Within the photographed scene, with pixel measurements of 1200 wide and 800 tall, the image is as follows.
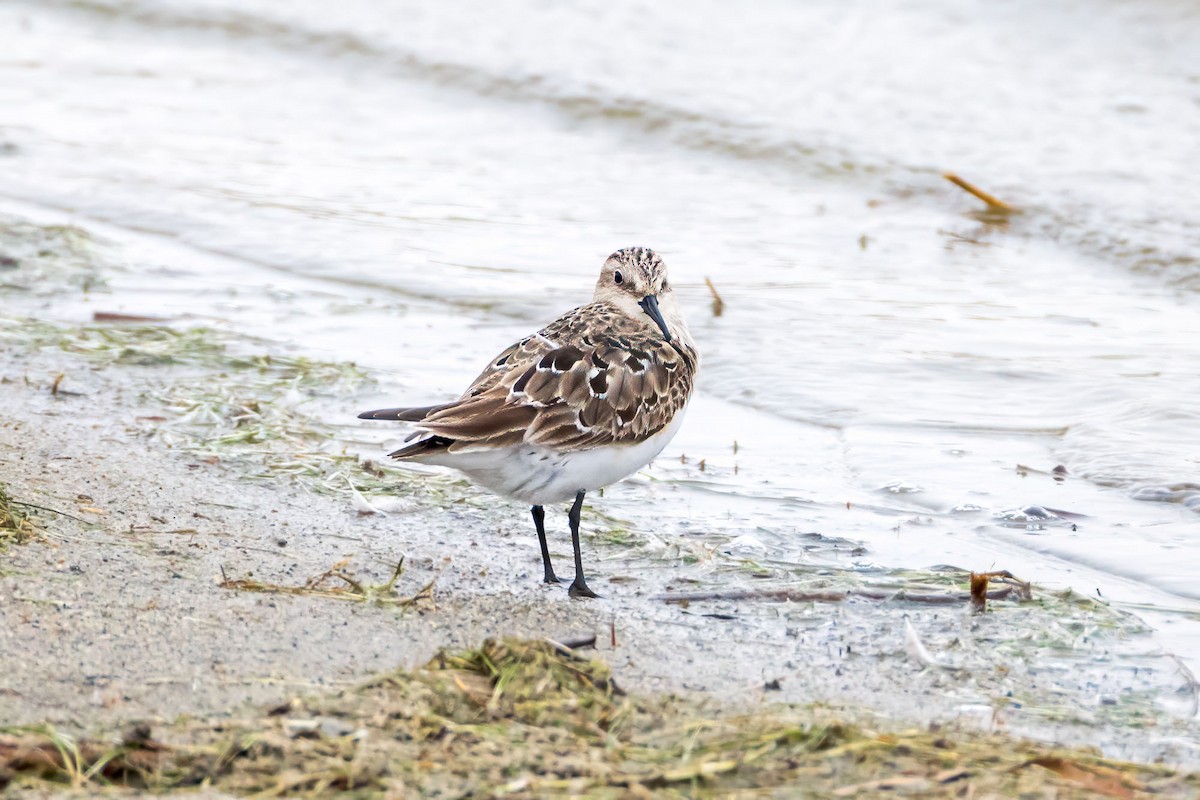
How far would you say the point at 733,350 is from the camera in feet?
23.3

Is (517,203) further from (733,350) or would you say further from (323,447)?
(323,447)

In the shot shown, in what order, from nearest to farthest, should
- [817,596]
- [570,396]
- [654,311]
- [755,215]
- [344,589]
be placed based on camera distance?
[344,589], [817,596], [570,396], [654,311], [755,215]

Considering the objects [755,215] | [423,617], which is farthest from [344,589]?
[755,215]

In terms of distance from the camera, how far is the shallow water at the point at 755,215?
559 centimetres

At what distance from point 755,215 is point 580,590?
17.7 feet

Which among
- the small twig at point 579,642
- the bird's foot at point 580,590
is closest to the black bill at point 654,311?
the bird's foot at point 580,590

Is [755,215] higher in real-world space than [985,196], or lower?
lower

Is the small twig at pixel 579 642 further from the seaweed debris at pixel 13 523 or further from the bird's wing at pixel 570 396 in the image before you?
the seaweed debris at pixel 13 523

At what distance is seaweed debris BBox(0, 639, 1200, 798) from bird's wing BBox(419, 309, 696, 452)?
3.40 ft

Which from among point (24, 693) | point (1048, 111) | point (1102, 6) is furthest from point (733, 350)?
point (1102, 6)

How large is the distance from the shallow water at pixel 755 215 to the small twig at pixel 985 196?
0.15 meters

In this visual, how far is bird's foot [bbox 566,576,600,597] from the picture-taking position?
451 centimetres

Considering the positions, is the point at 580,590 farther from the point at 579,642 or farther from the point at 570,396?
the point at 579,642

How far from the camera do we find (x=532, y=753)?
123 inches
